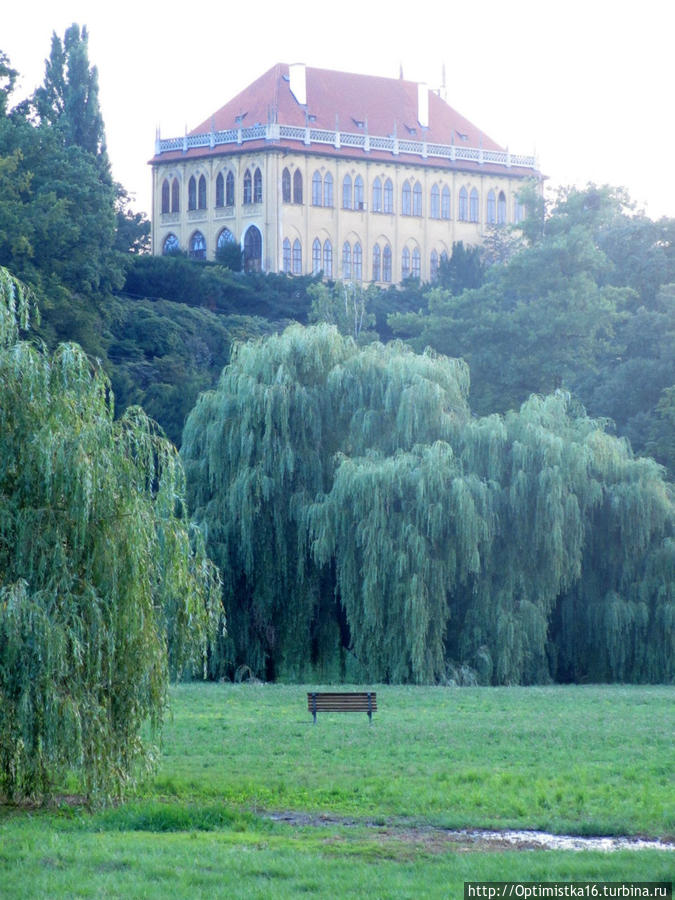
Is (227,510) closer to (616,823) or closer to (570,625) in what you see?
(570,625)

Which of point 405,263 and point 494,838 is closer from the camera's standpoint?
point 494,838

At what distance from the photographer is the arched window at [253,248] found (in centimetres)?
12562

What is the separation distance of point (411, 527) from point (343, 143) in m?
97.2

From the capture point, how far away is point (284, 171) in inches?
5017

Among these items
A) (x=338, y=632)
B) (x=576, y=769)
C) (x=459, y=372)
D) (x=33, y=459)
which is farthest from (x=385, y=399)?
(x=33, y=459)

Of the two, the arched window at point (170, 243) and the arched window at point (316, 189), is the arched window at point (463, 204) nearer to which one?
the arched window at point (316, 189)

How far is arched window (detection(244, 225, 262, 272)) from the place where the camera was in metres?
126

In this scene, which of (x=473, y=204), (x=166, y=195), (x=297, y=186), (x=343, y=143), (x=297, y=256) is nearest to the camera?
(x=297, y=256)

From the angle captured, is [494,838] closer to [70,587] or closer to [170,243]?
[70,587]

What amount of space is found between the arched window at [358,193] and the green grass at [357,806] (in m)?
105

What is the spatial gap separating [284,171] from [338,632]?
3621 inches

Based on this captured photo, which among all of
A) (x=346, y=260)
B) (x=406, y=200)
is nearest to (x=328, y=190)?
(x=346, y=260)

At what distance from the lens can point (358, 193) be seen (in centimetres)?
13238

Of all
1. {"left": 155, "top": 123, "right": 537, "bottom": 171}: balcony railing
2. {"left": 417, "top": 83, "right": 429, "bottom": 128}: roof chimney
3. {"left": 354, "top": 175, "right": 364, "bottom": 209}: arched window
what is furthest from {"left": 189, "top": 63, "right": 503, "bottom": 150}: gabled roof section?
{"left": 354, "top": 175, "right": 364, "bottom": 209}: arched window
